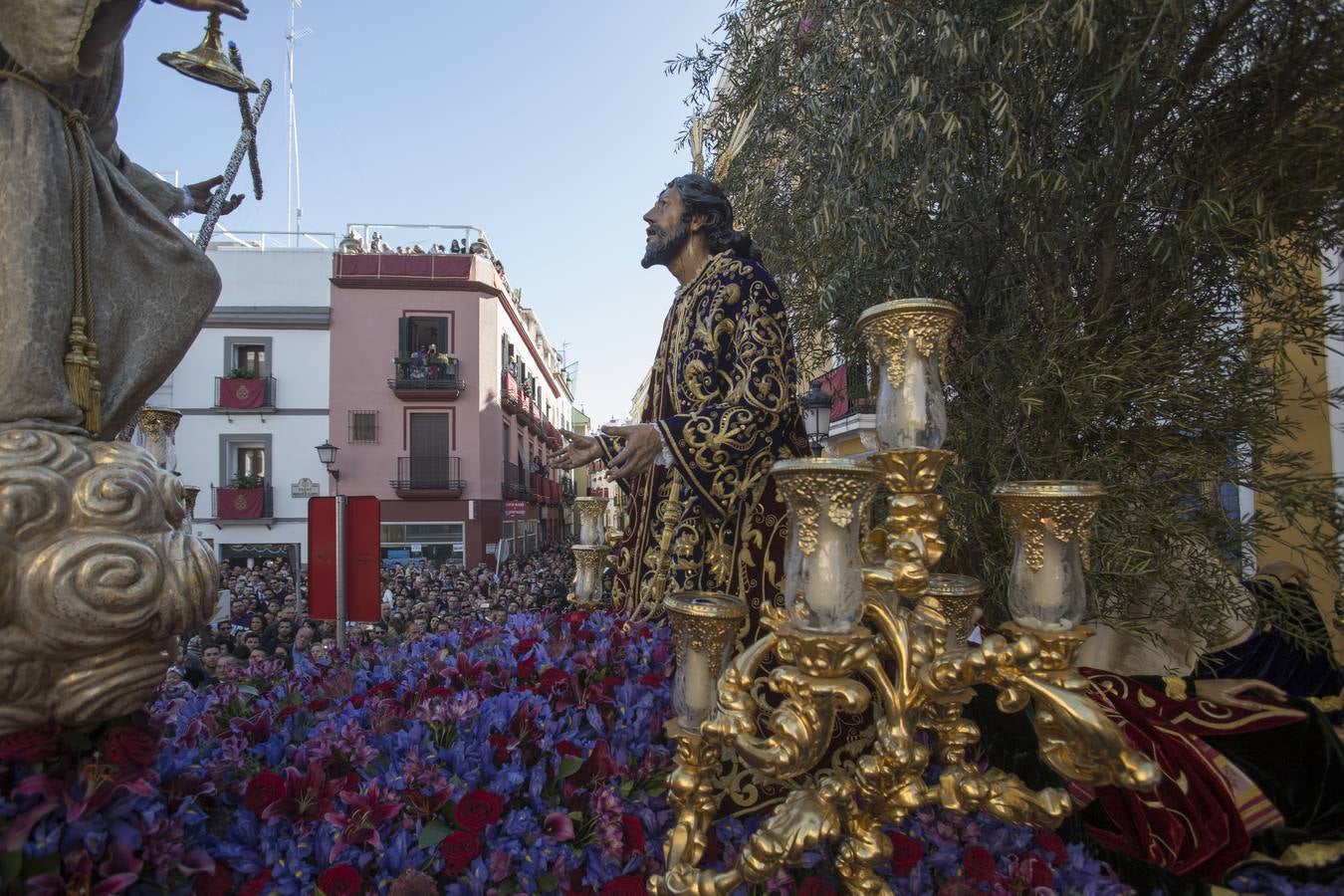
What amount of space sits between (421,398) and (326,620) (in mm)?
14387

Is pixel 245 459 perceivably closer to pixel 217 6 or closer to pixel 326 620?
pixel 326 620

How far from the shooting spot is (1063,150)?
3.26 m

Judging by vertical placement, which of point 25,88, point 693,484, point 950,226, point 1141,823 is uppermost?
point 950,226

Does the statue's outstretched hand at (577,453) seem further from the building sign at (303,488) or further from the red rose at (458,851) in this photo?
the building sign at (303,488)

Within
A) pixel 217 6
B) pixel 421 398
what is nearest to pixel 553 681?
pixel 217 6

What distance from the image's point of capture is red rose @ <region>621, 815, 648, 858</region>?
1.89 metres

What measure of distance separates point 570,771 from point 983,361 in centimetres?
280

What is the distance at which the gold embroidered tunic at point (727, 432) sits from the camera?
95.5 inches

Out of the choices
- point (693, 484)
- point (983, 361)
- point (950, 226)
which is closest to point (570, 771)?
point (693, 484)

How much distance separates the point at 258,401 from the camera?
18953mm

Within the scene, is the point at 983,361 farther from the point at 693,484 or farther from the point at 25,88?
the point at 25,88

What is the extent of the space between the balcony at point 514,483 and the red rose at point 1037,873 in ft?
67.2

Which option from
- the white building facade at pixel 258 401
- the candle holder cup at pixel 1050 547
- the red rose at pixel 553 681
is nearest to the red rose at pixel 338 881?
the red rose at pixel 553 681

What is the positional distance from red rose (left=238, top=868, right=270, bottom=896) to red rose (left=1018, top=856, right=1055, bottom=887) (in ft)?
6.34
